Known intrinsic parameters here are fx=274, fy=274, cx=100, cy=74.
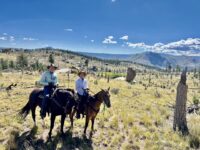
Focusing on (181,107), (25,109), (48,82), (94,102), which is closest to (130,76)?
(181,107)

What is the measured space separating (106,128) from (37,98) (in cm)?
438

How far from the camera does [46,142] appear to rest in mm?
11914

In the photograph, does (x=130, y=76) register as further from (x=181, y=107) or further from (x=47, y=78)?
(x=47, y=78)

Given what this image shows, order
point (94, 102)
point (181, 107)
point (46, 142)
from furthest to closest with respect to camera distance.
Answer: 1. point (181, 107)
2. point (94, 102)
3. point (46, 142)

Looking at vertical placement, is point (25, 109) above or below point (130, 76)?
above

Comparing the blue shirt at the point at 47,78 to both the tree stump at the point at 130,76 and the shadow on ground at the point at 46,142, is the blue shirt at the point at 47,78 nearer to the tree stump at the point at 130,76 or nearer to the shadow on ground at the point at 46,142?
the shadow on ground at the point at 46,142

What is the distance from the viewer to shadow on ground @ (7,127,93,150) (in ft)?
37.3

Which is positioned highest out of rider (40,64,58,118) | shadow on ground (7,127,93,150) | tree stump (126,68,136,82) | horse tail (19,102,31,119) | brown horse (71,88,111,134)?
rider (40,64,58,118)

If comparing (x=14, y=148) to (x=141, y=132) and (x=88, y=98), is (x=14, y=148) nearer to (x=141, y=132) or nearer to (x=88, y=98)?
(x=88, y=98)

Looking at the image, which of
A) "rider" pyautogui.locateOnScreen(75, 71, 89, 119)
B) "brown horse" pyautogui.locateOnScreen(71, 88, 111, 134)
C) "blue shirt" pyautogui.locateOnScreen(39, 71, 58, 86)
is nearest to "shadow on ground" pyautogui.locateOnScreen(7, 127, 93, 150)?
"rider" pyautogui.locateOnScreen(75, 71, 89, 119)

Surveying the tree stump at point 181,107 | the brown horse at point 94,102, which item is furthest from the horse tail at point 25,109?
the tree stump at point 181,107

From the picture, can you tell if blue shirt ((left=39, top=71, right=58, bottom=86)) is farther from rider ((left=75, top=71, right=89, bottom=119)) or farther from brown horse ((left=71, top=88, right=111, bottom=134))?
brown horse ((left=71, top=88, right=111, bottom=134))

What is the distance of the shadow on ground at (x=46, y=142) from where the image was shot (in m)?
11.4

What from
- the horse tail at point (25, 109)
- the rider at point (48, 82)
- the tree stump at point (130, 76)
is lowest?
the tree stump at point (130, 76)
